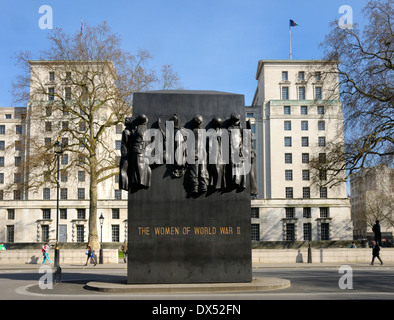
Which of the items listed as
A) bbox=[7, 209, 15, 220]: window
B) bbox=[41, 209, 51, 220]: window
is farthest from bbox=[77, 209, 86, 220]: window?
bbox=[7, 209, 15, 220]: window

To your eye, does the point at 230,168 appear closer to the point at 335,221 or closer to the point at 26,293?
the point at 26,293

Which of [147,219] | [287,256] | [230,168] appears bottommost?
[287,256]

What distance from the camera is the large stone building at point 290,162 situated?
263 ft

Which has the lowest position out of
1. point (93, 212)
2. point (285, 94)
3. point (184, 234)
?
point (184, 234)

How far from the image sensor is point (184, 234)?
565 inches

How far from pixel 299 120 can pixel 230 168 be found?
74250mm

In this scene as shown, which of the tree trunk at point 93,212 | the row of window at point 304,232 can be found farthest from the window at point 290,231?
the tree trunk at point 93,212

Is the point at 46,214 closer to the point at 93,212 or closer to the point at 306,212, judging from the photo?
the point at 93,212

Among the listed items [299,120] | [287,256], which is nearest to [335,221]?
[299,120]

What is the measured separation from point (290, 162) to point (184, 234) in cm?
7277

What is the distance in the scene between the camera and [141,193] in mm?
14461

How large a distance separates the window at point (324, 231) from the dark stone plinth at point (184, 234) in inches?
2787

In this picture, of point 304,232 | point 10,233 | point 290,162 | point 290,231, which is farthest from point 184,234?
point 10,233

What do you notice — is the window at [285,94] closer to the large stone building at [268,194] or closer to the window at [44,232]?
the large stone building at [268,194]
